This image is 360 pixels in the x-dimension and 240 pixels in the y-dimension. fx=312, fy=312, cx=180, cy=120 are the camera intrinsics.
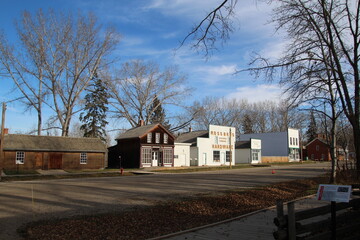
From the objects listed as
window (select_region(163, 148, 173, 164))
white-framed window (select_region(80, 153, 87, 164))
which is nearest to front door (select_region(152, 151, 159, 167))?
window (select_region(163, 148, 173, 164))

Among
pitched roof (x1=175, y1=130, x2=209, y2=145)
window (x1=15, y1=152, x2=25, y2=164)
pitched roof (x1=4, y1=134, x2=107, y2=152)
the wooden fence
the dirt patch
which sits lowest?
the dirt patch

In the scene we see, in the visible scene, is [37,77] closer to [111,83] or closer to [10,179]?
[111,83]

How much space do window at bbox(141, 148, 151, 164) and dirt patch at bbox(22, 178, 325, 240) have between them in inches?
1186

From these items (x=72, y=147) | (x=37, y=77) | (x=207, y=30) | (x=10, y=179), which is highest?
(x=37, y=77)

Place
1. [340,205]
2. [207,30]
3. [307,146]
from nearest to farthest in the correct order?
[340,205], [207,30], [307,146]

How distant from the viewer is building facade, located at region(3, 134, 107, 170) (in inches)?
1351

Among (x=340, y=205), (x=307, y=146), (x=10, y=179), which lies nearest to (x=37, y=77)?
(x=10, y=179)

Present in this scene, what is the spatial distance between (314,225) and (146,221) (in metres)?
4.71

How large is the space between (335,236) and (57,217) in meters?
7.71

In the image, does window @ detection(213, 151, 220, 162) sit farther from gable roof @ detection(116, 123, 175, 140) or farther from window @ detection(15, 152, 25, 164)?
window @ detection(15, 152, 25, 164)

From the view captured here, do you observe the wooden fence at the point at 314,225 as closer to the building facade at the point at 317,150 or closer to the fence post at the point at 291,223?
the fence post at the point at 291,223

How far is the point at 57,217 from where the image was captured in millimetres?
9586

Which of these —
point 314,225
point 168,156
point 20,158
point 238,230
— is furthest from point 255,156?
point 314,225

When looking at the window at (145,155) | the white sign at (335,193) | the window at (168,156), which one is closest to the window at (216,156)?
the window at (168,156)
